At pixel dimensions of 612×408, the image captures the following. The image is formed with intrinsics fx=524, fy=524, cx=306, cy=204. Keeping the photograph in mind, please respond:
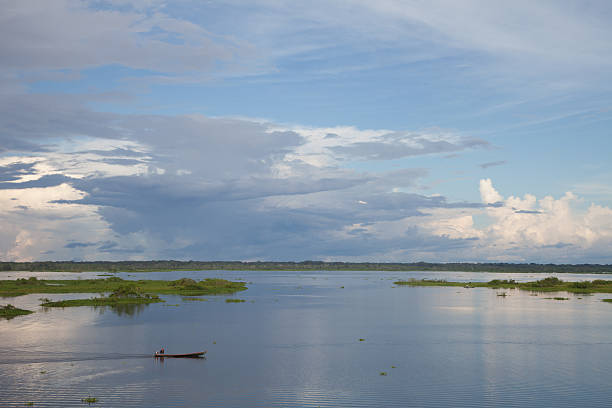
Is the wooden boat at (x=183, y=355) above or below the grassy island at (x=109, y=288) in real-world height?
below

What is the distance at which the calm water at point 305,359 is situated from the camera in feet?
Answer: 117

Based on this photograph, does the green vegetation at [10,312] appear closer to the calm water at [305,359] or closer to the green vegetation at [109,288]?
the calm water at [305,359]

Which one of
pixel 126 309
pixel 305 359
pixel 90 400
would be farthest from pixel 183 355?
pixel 126 309

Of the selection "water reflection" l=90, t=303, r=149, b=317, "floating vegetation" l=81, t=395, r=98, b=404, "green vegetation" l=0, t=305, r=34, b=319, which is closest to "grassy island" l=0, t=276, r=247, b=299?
"water reflection" l=90, t=303, r=149, b=317

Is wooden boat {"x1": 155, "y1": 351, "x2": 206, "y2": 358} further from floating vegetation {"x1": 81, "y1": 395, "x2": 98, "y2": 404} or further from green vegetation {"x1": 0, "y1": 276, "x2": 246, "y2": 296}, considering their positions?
green vegetation {"x1": 0, "y1": 276, "x2": 246, "y2": 296}

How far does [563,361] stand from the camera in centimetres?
4788

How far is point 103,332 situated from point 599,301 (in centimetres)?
Answer: 9555

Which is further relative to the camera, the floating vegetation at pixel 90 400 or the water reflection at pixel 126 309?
the water reflection at pixel 126 309

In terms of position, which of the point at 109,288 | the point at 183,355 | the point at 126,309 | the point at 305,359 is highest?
the point at 109,288

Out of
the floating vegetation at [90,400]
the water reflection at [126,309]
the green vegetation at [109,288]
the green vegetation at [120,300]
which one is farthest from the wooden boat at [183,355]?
the green vegetation at [109,288]

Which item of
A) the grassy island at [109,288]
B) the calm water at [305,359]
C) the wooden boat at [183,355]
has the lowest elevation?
the calm water at [305,359]

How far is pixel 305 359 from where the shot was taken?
48031 millimetres

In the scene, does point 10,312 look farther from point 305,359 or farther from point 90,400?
point 305,359

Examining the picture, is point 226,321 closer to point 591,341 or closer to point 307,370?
point 307,370
